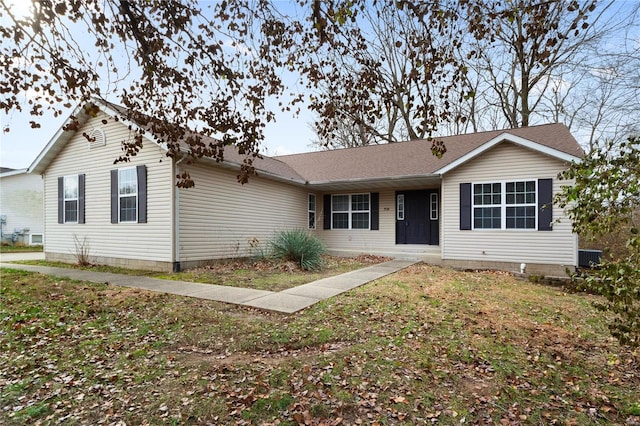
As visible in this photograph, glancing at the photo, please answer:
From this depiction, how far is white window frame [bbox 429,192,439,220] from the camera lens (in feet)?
42.4

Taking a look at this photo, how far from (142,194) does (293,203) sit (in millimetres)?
5905

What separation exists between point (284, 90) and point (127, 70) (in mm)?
2261

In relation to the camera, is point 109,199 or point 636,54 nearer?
point 636,54

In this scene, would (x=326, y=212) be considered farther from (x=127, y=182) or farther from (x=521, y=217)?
(x=127, y=182)

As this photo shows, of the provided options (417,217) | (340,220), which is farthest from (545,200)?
(340,220)

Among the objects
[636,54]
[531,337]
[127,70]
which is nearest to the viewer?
[531,337]

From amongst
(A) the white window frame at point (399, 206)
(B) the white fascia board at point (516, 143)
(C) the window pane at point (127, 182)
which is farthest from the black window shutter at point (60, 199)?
(B) the white fascia board at point (516, 143)

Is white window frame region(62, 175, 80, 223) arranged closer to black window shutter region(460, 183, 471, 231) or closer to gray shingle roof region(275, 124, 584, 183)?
gray shingle roof region(275, 124, 584, 183)

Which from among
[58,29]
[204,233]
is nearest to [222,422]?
[58,29]

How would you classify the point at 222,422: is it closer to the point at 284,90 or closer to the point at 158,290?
the point at 284,90

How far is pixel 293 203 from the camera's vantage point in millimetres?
14086

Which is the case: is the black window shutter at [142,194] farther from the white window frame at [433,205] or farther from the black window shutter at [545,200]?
the black window shutter at [545,200]

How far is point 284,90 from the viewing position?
5211 millimetres

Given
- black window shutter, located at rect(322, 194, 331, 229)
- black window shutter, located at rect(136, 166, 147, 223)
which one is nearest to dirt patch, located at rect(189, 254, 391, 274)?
black window shutter, located at rect(136, 166, 147, 223)
